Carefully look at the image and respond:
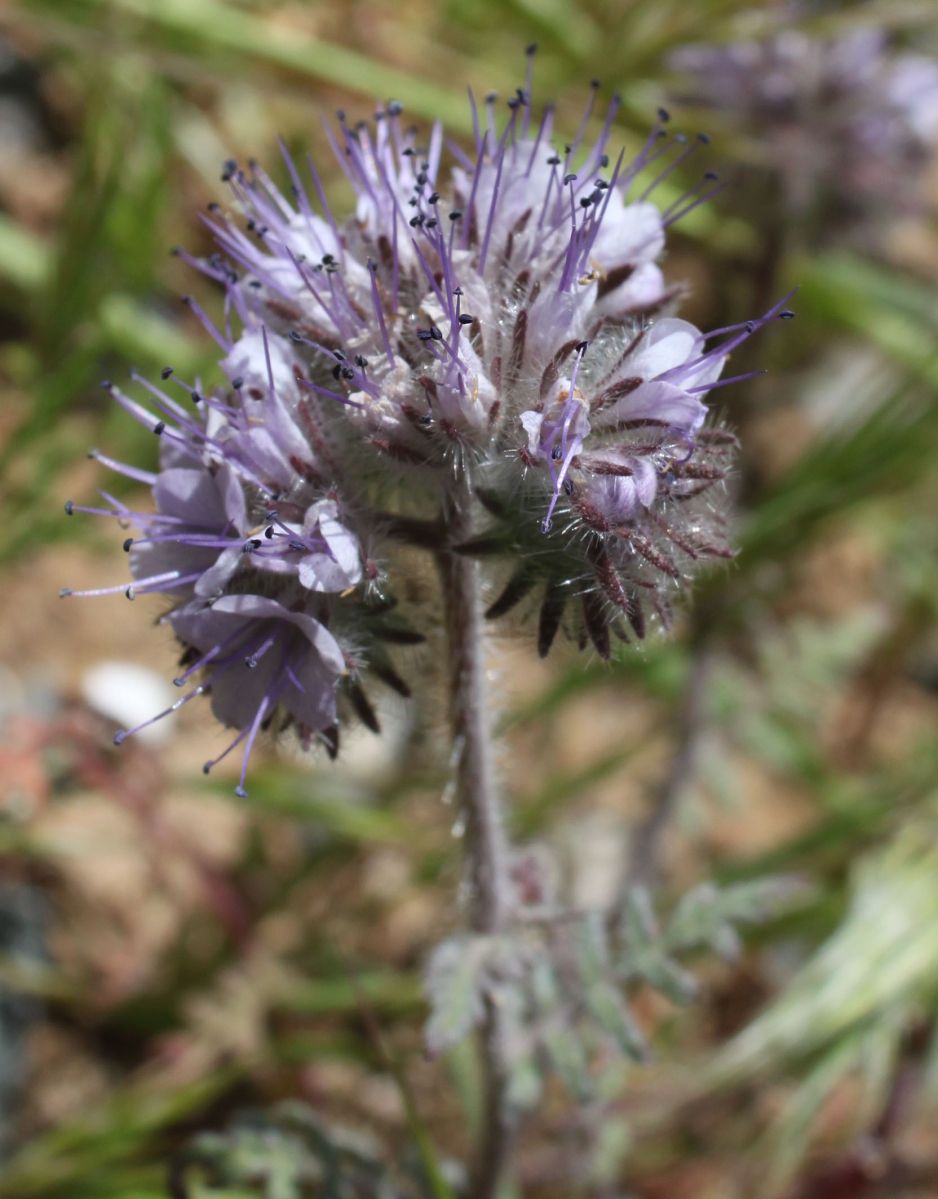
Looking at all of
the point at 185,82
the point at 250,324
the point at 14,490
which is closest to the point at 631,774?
the point at 14,490

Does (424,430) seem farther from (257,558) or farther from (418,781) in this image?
(418,781)

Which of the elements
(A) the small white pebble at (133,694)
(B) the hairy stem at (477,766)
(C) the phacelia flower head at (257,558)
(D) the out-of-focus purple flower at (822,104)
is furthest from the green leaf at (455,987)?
(D) the out-of-focus purple flower at (822,104)

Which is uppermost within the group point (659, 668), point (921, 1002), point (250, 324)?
point (250, 324)

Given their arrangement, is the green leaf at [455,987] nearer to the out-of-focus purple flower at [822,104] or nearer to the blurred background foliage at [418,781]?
the blurred background foliage at [418,781]

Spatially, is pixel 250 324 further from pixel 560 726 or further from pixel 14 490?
pixel 560 726

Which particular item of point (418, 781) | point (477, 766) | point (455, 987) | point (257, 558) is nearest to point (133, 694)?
point (418, 781)

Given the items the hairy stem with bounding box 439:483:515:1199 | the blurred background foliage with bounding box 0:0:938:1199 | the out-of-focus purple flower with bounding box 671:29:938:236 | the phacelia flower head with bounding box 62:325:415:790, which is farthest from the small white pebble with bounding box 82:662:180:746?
the out-of-focus purple flower with bounding box 671:29:938:236
